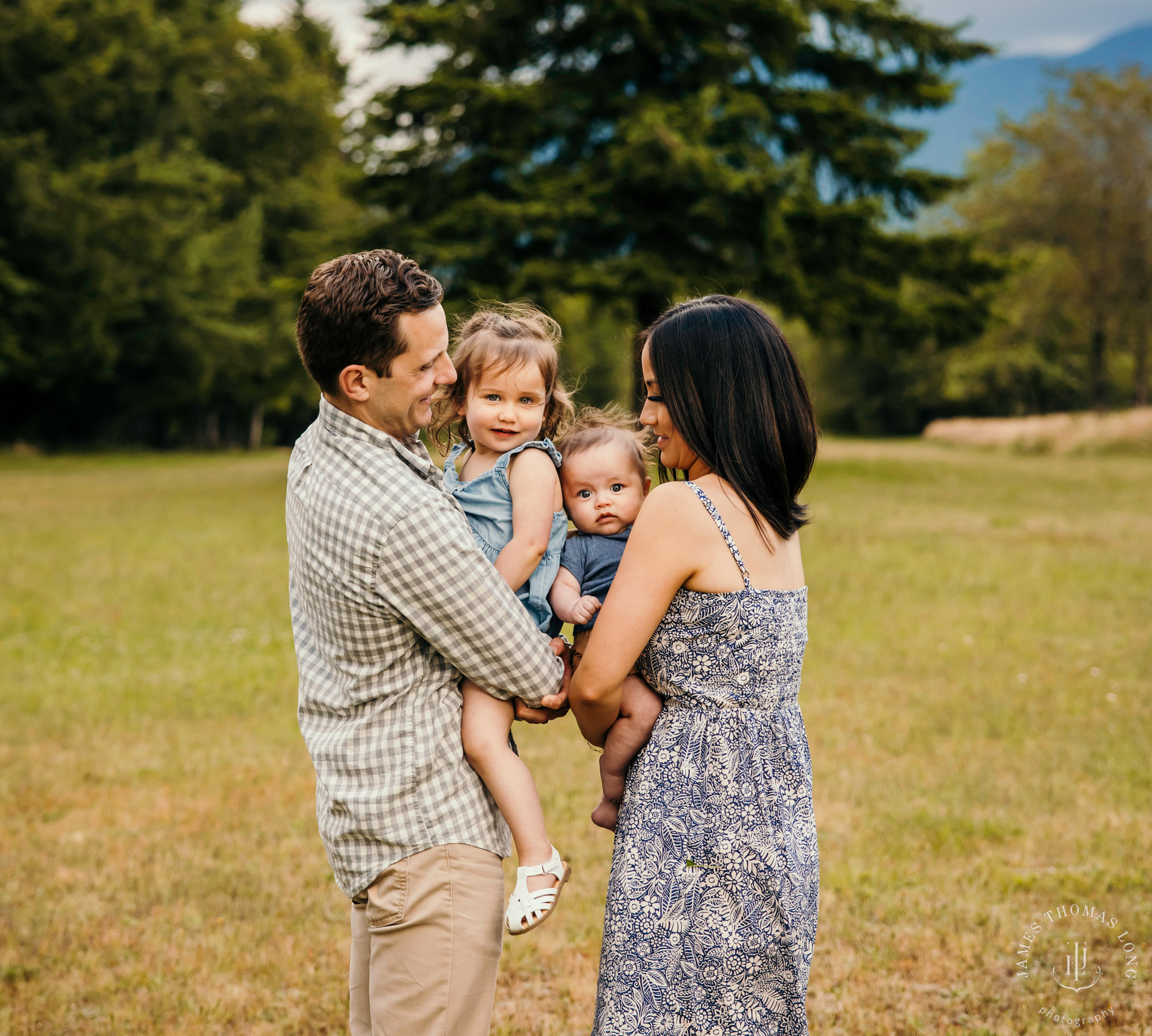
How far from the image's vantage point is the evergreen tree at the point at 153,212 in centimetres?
3209

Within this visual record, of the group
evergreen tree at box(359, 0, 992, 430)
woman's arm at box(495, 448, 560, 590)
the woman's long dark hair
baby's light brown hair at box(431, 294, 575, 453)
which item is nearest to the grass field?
woman's arm at box(495, 448, 560, 590)

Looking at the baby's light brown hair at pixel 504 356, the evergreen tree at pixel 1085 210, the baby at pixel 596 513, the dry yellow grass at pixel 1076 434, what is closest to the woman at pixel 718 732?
the baby at pixel 596 513

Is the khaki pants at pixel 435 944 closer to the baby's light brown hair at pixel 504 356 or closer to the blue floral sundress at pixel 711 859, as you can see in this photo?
the blue floral sundress at pixel 711 859

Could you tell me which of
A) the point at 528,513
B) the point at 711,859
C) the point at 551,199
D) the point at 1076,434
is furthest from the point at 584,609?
the point at 1076,434

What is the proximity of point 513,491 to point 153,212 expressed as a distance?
3531 cm

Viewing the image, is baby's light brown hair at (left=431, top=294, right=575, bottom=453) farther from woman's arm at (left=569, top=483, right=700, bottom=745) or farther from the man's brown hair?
woman's arm at (left=569, top=483, right=700, bottom=745)

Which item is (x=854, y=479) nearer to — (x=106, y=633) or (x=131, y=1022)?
(x=106, y=633)

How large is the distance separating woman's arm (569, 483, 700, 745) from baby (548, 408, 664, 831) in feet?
0.91

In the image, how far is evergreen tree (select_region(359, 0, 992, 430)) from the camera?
61.8 feet

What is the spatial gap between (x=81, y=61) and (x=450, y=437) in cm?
3613

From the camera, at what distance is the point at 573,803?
535cm

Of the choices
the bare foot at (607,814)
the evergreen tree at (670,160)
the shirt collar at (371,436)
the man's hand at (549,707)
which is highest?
the evergreen tree at (670,160)

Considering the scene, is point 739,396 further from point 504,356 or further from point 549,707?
point 549,707

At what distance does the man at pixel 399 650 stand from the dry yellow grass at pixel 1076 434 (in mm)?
31938
